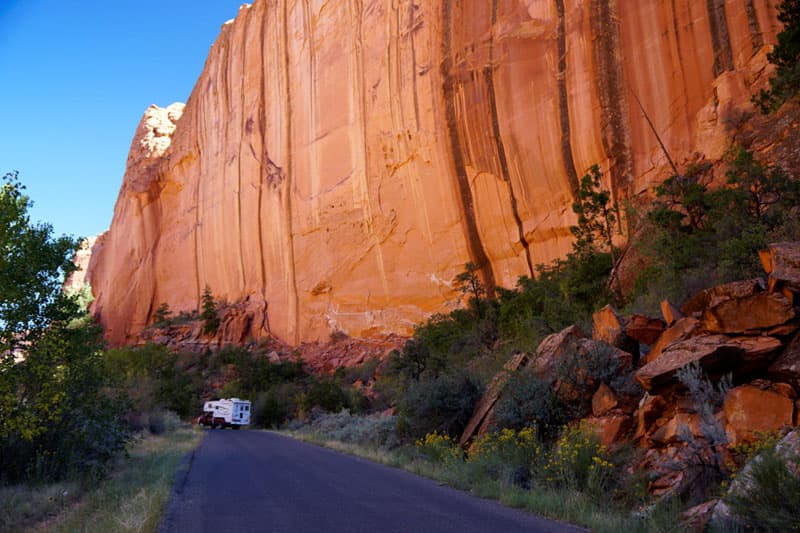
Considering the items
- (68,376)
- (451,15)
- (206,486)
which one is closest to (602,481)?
(206,486)

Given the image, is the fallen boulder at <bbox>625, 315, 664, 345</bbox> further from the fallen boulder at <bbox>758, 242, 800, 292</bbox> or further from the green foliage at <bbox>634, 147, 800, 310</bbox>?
the green foliage at <bbox>634, 147, 800, 310</bbox>

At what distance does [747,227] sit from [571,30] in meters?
15.5

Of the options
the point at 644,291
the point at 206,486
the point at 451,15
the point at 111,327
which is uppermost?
the point at 451,15

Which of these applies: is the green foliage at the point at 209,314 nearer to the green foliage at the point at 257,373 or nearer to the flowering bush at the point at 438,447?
the green foliage at the point at 257,373

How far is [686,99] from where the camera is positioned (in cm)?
2484

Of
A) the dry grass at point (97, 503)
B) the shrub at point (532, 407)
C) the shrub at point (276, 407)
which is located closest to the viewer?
the dry grass at point (97, 503)

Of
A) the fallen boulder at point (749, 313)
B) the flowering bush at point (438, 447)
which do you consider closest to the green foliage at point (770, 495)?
the fallen boulder at point (749, 313)

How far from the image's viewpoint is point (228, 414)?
35969 mm

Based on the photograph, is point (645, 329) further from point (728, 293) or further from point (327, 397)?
Answer: point (327, 397)

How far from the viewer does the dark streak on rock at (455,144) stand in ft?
105

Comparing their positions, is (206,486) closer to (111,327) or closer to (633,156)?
(633,156)

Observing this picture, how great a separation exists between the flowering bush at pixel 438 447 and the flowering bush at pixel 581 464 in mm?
3160

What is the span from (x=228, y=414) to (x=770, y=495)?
111 ft

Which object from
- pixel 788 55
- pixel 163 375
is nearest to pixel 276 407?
pixel 163 375
